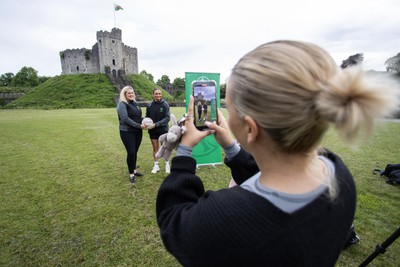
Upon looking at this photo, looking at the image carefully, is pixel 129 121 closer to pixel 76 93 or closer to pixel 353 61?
pixel 353 61

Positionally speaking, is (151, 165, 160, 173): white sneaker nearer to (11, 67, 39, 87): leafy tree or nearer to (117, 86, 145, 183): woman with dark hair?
(117, 86, 145, 183): woman with dark hair

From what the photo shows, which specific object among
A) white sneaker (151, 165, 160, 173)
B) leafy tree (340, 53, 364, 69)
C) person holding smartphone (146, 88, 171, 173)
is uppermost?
leafy tree (340, 53, 364, 69)

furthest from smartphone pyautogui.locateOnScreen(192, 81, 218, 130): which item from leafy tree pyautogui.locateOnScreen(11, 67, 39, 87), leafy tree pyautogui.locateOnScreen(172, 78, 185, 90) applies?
leafy tree pyautogui.locateOnScreen(11, 67, 39, 87)

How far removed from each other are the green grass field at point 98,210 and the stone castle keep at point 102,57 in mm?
57241

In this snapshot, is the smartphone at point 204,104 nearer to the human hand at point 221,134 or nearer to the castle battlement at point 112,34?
the human hand at point 221,134

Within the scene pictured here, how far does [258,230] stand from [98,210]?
4.18 m

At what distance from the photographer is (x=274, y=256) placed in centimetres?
72

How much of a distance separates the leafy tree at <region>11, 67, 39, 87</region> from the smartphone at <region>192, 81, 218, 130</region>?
96675mm

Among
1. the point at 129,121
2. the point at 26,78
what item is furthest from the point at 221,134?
the point at 26,78

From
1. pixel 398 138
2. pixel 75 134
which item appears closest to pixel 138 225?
pixel 75 134

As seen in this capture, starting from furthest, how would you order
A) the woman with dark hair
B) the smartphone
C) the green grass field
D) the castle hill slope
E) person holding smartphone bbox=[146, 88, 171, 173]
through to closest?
the castle hill slope, person holding smartphone bbox=[146, 88, 171, 173], the woman with dark hair, the green grass field, the smartphone

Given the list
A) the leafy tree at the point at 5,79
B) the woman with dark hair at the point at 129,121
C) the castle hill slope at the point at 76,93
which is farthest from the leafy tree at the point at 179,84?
the woman with dark hair at the point at 129,121

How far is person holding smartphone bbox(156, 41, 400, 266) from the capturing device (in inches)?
27.6

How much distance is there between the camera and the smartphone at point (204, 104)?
1808 mm
